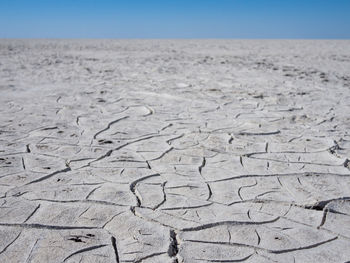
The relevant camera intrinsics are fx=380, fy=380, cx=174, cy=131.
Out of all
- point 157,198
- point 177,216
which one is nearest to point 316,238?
point 177,216

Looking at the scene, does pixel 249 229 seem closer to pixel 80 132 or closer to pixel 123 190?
pixel 123 190

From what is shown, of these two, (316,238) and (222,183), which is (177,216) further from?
(316,238)

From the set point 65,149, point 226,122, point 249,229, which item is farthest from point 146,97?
point 249,229

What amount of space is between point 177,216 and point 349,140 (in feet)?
5.33

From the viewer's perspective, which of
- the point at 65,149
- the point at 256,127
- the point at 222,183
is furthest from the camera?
the point at 256,127

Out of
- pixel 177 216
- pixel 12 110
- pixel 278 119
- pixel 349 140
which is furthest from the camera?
pixel 12 110

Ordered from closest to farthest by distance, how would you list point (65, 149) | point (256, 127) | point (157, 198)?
point (157, 198) → point (65, 149) → point (256, 127)

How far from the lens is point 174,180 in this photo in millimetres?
1969

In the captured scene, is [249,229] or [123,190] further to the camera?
[123,190]

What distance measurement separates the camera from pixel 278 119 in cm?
323

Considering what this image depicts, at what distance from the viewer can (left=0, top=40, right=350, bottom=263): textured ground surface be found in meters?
1.40

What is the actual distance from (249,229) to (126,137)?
1398 mm

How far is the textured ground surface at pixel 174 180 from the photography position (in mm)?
1404

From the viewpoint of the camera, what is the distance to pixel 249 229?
1513mm
